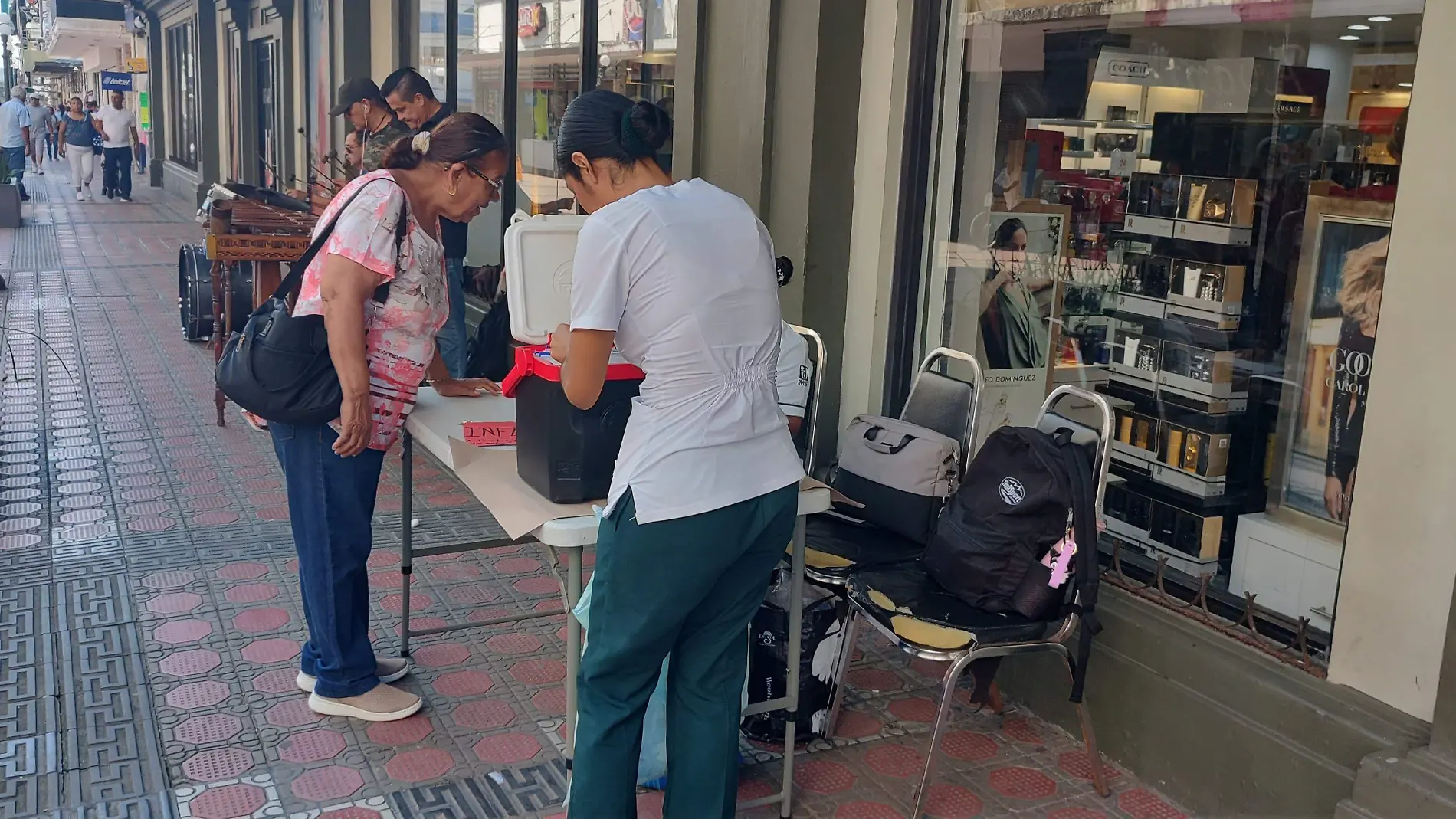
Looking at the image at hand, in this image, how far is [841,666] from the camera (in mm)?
3312

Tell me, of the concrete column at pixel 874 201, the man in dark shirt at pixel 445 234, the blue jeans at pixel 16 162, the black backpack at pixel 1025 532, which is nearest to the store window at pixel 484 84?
the man in dark shirt at pixel 445 234

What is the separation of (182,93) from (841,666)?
2182cm

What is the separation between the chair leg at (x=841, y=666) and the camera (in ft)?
10.8

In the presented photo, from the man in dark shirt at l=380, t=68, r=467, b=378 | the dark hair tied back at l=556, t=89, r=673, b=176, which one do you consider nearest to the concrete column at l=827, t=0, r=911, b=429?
the dark hair tied back at l=556, t=89, r=673, b=176

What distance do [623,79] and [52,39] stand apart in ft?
113

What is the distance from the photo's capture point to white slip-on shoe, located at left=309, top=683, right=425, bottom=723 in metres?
3.35

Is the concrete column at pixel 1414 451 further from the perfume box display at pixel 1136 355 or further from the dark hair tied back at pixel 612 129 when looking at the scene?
the dark hair tied back at pixel 612 129

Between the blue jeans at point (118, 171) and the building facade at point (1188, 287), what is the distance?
56.8 feet

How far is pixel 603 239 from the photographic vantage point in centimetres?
217

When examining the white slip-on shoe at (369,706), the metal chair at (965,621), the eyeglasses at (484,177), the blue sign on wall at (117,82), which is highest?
the blue sign on wall at (117,82)

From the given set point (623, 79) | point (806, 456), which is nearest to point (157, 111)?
point (623, 79)

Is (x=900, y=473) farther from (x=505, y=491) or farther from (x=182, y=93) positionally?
(x=182, y=93)

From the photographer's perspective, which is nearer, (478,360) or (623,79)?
(478,360)

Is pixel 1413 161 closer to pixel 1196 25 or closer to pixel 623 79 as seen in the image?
pixel 1196 25
